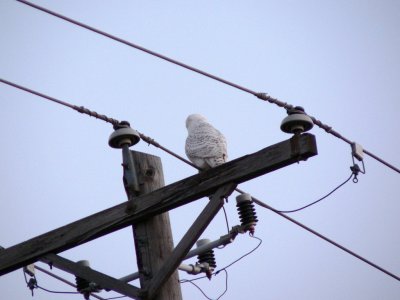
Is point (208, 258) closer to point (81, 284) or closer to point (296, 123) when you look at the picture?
point (81, 284)

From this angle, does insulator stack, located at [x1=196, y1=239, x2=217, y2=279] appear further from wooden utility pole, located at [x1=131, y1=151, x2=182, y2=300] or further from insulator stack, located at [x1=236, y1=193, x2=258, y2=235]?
wooden utility pole, located at [x1=131, y1=151, x2=182, y2=300]

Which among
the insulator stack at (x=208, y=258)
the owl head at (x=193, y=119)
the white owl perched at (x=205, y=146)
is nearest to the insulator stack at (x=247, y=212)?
the insulator stack at (x=208, y=258)

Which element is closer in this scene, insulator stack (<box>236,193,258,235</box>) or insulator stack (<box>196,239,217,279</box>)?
insulator stack (<box>236,193,258,235</box>)

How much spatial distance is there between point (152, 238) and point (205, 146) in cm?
201

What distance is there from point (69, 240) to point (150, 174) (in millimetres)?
692

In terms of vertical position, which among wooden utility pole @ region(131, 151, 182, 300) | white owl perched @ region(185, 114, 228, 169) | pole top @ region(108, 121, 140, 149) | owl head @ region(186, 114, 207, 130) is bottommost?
wooden utility pole @ region(131, 151, 182, 300)

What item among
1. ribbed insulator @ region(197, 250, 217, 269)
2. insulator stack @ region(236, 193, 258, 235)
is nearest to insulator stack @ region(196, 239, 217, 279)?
ribbed insulator @ region(197, 250, 217, 269)

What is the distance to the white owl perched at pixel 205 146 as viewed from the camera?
6.10 meters

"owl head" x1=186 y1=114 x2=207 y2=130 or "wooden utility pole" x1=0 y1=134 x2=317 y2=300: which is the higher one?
"owl head" x1=186 y1=114 x2=207 y2=130

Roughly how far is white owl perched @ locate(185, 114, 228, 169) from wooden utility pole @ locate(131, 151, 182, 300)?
56.5 inches

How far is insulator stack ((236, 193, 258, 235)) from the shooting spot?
4.75 metres

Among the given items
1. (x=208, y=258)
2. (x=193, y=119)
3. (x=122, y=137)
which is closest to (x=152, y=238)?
(x=122, y=137)

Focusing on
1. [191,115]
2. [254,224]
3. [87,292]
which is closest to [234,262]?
[254,224]

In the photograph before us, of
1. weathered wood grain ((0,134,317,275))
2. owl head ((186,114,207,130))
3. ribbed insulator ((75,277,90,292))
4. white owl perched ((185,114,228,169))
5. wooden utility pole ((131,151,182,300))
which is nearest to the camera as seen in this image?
weathered wood grain ((0,134,317,275))
